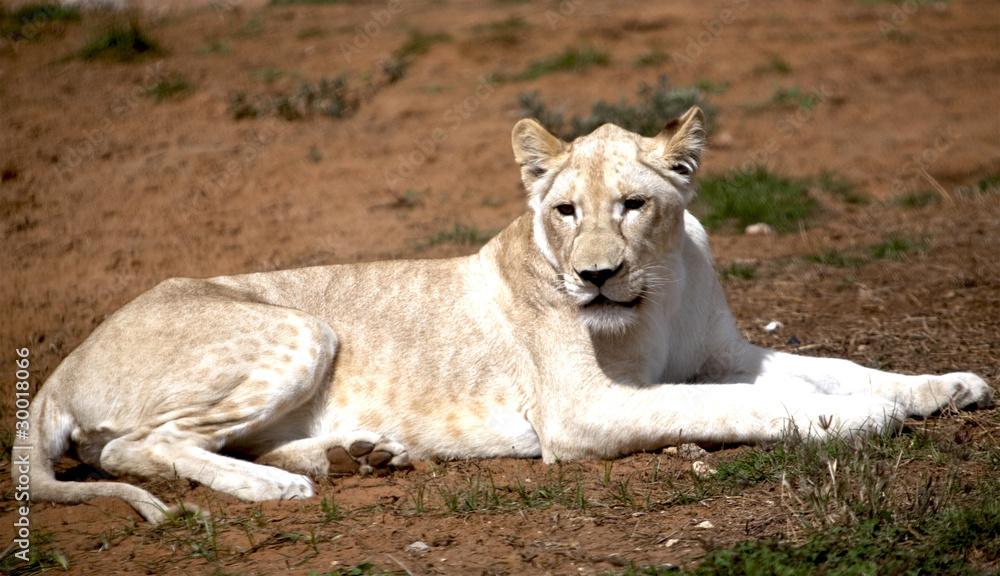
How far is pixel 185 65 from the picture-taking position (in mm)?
14109

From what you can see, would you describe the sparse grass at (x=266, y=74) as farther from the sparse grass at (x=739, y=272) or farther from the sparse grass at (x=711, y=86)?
the sparse grass at (x=739, y=272)

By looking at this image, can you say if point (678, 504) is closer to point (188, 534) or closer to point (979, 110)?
point (188, 534)

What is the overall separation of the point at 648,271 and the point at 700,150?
0.64 m

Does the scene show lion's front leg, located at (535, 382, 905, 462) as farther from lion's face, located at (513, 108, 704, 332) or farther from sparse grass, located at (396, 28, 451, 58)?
sparse grass, located at (396, 28, 451, 58)

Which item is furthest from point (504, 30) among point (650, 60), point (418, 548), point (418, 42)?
point (418, 548)

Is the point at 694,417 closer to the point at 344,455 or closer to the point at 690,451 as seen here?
the point at 690,451

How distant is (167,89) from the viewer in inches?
519

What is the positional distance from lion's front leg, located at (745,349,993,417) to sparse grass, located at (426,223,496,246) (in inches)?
147

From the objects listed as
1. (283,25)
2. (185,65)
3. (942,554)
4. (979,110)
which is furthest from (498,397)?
(283,25)

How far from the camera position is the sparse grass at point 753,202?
858 centimetres

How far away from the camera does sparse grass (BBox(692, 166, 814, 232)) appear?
8.58 metres

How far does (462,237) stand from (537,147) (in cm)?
403

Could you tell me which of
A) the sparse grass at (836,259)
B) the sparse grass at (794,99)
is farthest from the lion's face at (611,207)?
the sparse grass at (794,99)

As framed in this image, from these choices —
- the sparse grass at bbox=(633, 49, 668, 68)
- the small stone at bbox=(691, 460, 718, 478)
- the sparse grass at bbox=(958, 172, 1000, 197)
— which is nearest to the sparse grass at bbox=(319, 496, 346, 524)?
the small stone at bbox=(691, 460, 718, 478)
